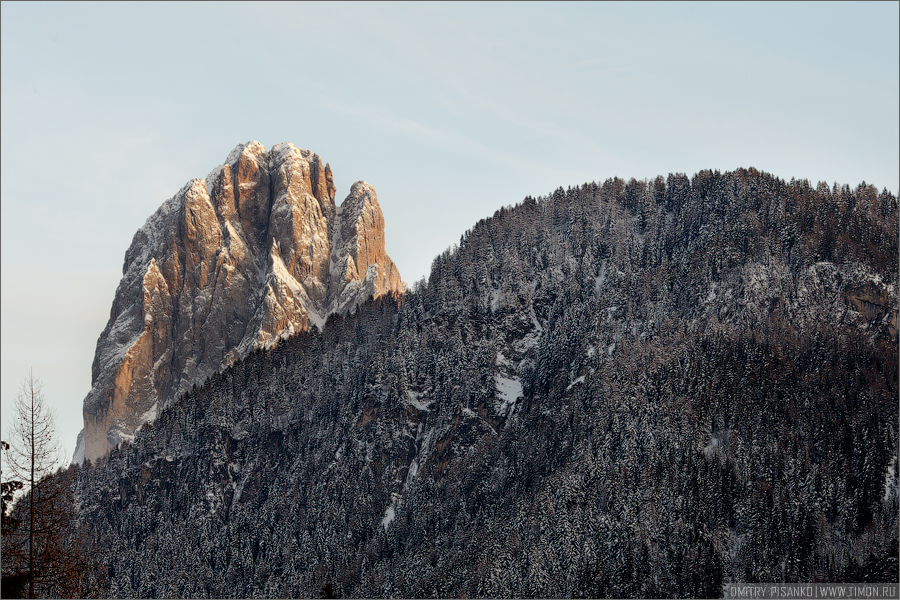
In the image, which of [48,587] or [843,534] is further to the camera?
[843,534]

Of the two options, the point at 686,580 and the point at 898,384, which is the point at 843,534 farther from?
the point at 898,384

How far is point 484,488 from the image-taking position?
19550 cm

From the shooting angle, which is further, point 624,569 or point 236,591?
point 236,591

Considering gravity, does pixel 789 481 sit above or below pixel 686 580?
above

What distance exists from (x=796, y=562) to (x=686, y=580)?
54.3 feet

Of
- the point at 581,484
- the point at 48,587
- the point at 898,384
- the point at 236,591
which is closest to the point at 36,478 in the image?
the point at 48,587

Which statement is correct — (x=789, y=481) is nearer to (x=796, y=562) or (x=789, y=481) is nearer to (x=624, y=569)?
(x=796, y=562)

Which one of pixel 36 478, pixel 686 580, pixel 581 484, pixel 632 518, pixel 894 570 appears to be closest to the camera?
pixel 36 478

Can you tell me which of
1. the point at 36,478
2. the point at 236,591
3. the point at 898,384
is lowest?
the point at 236,591

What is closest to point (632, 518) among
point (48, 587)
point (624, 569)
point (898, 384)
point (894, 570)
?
point (624, 569)

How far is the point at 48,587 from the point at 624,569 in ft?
383

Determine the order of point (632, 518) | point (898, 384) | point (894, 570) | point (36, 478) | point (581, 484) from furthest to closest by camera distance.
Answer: point (898, 384) → point (581, 484) → point (632, 518) → point (894, 570) → point (36, 478)

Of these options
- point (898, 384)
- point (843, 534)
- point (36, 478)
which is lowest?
point (843, 534)

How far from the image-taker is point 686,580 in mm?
149125
